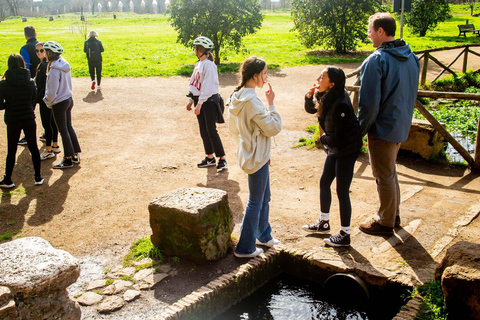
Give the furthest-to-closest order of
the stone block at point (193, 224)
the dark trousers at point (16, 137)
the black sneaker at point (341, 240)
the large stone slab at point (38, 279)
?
the dark trousers at point (16, 137) → the black sneaker at point (341, 240) → the stone block at point (193, 224) → the large stone slab at point (38, 279)

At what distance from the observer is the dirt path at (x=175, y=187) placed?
455 centimetres

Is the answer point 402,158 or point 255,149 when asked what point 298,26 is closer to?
point 402,158

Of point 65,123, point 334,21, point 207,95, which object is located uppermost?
point 334,21

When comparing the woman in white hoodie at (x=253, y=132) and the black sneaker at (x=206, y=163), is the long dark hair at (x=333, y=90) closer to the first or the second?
the woman in white hoodie at (x=253, y=132)

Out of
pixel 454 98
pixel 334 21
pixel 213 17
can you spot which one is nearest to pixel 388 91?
pixel 454 98

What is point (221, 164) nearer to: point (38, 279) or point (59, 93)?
point (59, 93)

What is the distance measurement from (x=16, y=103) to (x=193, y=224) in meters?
3.80

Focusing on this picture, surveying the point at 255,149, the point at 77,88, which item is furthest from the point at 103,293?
the point at 77,88

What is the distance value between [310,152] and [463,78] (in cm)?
804

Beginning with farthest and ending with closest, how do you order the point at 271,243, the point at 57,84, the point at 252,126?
the point at 57,84, the point at 271,243, the point at 252,126

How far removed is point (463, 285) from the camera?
10.3ft

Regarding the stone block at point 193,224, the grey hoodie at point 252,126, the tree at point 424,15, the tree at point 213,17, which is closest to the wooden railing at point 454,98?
the grey hoodie at point 252,126

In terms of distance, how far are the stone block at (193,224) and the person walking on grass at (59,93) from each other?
3.51 meters

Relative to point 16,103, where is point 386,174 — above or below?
below
